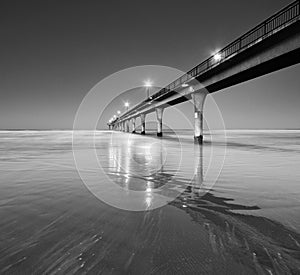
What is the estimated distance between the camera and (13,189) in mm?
7031

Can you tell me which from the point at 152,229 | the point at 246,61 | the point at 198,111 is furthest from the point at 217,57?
the point at 152,229

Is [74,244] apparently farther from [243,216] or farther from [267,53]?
[267,53]

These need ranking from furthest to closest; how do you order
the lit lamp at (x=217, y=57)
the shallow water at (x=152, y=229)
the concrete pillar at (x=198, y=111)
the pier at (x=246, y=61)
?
the concrete pillar at (x=198, y=111), the lit lamp at (x=217, y=57), the pier at (x=246, y=61), the shallow water at (x=152, y=229)

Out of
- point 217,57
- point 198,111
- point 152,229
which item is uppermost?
point 217,57

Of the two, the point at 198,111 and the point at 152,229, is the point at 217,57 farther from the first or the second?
the point at 152,229

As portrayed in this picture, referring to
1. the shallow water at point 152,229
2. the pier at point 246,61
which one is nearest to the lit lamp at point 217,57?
the pier at point 246,61

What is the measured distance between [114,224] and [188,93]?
33.9 meters

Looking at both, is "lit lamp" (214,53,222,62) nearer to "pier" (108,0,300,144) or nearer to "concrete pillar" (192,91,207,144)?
"pier" (108,0,300,144)

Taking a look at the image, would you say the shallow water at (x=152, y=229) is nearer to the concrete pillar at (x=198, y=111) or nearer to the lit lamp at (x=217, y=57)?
the lit lamp at (x=217, y=57)

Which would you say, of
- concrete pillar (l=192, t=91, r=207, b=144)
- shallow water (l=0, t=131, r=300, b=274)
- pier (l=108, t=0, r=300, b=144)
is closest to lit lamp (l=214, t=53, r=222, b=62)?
pier (l=108, t=0, r=300, b=144)

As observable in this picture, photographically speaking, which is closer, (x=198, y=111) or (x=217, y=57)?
(x=217, y=57)

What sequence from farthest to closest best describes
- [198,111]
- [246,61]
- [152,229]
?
1. [198,111]
2. [246,61]
3. [152,229]

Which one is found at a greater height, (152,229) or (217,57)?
(217,57)

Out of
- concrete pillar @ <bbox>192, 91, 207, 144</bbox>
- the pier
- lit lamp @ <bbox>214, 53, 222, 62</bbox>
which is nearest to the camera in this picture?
the pier
